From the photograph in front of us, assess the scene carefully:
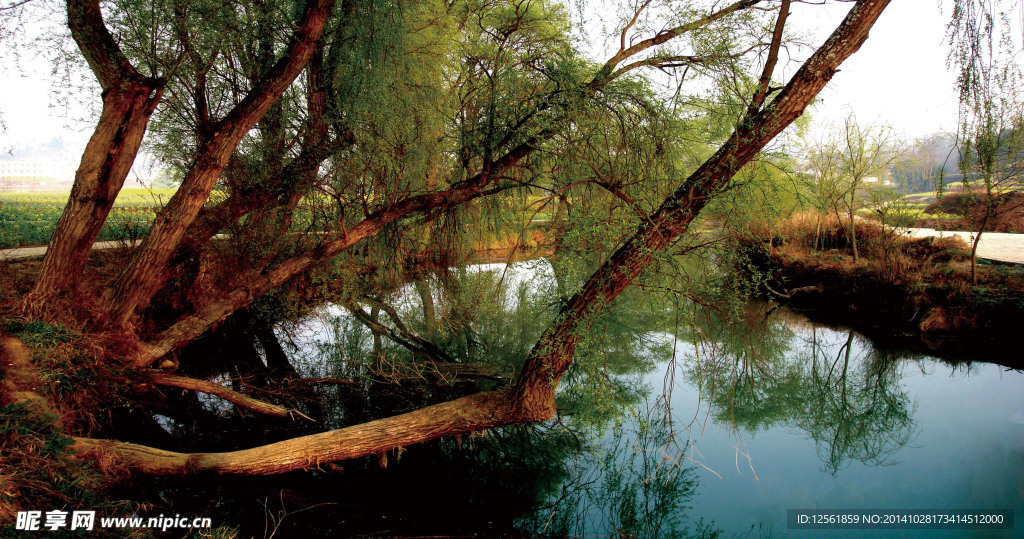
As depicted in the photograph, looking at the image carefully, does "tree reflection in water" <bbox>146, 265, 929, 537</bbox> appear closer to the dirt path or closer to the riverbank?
the riverbank

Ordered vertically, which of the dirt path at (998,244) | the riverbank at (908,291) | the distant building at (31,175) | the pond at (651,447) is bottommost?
the pond at (651,447)

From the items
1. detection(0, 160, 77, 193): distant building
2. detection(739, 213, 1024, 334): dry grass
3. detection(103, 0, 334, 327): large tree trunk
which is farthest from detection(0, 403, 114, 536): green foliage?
detection(739, 213, 1024, 334): dry grass

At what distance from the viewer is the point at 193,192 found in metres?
4.16

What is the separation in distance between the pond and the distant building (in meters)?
3.54

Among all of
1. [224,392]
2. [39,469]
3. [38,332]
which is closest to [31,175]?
[38,332]

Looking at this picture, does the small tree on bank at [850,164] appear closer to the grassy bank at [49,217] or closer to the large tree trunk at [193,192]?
the large tree trunk at [193,192]

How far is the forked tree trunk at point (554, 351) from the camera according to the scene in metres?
2.86

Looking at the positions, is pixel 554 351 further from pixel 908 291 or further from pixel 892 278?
pixel 892 278

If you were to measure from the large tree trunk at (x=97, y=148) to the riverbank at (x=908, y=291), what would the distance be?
5053mm

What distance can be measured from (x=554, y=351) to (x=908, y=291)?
19.0ft

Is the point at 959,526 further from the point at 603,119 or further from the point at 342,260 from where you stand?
the point at 342,260

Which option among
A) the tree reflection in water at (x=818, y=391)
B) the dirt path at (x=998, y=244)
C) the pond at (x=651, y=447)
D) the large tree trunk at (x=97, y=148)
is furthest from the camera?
the dirt path at (x=998, y=244)

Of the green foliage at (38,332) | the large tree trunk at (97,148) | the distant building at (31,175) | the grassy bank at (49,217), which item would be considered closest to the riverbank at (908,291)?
the large tree trunk at (97,148)

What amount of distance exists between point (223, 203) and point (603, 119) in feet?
13.0
